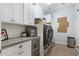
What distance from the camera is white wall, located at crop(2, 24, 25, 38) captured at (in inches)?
86.4

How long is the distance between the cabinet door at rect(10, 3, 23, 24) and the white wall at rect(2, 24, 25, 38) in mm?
287

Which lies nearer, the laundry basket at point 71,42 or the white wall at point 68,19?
the laundry basket at point 71,42

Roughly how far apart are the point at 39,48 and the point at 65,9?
318 cm

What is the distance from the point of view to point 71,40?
4520 mm

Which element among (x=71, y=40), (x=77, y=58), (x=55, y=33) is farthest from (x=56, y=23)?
(x=77, y=58)

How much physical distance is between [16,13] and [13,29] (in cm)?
53

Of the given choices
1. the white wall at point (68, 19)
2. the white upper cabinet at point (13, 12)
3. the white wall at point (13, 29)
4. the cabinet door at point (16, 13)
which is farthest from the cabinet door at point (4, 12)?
the white wall at point (68, 19)

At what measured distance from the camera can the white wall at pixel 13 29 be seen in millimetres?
2195

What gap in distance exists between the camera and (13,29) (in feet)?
8.00

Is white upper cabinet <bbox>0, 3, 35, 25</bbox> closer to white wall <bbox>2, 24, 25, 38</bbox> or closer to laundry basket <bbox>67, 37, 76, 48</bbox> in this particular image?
white wall <bbox>2, 24, 25, 38</bbox>

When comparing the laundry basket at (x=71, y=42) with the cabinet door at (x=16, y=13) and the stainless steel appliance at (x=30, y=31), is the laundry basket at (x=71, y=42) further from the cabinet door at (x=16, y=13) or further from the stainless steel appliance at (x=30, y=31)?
the cabinet door at (x=16, y=13)

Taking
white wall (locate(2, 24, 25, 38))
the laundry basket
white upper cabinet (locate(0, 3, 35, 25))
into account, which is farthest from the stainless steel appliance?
the laundry basket

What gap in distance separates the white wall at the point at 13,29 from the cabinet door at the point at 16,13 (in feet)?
0.94

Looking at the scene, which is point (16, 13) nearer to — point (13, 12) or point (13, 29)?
point (13, 12)
